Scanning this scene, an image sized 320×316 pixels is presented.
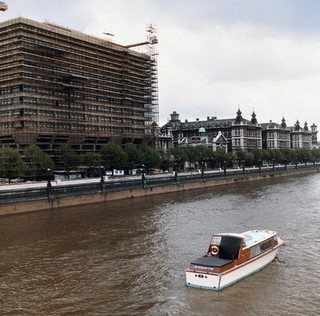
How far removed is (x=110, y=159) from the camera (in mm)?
100188

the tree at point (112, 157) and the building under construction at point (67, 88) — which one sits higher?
the building under construction at point (67, 88)

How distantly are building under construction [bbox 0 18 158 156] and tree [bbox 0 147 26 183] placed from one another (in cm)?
1836

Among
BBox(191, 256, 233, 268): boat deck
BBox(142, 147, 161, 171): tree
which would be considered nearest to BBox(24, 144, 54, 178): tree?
BBox(142, 147, 161, 171): tree

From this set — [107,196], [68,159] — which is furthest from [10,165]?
[107,196]

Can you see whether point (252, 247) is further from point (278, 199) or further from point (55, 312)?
point (278, 199)

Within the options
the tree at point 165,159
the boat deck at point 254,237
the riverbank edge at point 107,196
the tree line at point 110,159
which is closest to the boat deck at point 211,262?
the boat deck at point 254,237

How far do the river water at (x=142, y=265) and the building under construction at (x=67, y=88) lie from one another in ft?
157

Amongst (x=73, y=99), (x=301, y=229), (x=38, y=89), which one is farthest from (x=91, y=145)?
(x=301, y=229)

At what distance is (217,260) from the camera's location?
24797 millimetres

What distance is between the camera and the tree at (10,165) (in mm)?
76625

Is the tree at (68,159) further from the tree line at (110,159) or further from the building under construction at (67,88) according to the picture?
the building under construction at (67,88)

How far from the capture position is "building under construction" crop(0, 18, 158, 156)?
96562mm

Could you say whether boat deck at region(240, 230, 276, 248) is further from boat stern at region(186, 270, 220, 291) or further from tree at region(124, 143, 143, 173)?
tree at region(124, 143, 143, 173)

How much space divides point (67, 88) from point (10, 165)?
3322 centimetres
